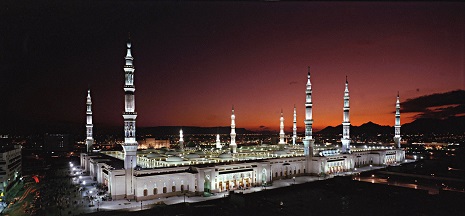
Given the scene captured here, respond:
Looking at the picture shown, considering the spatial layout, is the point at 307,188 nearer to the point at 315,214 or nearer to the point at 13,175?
the point at 315,214

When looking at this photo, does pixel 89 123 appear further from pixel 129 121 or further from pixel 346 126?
pixel 346 126

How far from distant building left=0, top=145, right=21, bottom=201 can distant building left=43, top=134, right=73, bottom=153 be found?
151ft

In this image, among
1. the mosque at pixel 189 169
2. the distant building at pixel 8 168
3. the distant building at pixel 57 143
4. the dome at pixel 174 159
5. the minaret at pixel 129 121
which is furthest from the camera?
the distant building at pixel 57 143

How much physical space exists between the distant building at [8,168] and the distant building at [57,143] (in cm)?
4591

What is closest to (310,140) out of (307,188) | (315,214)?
(307,188)

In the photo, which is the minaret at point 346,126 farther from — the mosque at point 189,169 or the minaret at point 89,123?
the minaret at point 89,123

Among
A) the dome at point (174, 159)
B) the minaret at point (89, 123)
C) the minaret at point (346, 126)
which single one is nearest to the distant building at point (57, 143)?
the minaret at point (89, 123)

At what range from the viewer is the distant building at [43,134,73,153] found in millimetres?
76562

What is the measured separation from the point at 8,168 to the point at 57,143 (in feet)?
175

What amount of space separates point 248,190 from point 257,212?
8.58 m

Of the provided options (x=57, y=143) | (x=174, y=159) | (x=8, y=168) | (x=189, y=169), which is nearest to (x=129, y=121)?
(x=189, y=169)

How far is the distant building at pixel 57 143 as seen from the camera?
7656cm

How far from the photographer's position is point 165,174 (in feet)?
81.7

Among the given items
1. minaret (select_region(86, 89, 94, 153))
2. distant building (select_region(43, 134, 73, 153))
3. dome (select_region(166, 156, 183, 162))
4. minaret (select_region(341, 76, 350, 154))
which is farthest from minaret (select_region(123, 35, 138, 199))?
distant building (select_region(43, 134, 73, 153))
